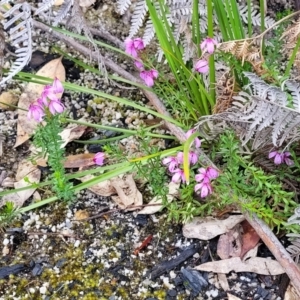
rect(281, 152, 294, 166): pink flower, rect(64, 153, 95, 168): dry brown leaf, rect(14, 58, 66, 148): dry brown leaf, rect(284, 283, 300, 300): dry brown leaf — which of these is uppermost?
rect(14, 58, 66, 148): dry brown leaf

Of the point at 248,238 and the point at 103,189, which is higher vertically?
the point at 103,189

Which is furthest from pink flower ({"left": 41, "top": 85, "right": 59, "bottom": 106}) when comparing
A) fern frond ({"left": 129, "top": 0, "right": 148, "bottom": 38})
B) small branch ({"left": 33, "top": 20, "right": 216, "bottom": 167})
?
fern frond ({"left": 129, "top": 0, "right": 148, "bottom": 38})

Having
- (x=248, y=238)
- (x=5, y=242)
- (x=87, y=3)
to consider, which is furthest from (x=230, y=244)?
(x=87, y=3)

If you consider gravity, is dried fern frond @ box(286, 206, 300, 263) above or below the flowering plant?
below

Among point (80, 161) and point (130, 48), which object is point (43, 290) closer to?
point (80, 161)

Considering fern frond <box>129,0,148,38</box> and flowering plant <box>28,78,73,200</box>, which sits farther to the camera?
fern frond <box>129,0,148,38</box>

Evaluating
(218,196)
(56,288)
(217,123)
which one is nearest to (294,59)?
(217,123)

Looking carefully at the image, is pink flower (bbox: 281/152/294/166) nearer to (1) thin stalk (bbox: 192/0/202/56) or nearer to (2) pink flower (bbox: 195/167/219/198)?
(2) pink flower (bbox: 195/167/219/198)

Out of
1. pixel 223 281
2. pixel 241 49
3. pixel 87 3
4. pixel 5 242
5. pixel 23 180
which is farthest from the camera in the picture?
pixel 87 3
